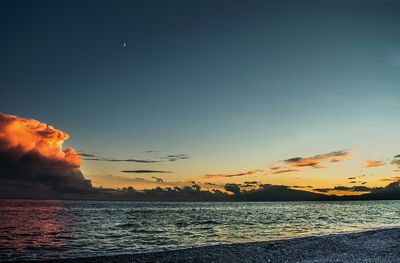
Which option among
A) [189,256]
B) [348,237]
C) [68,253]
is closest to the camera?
[189,256]

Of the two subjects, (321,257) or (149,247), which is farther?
(149,247)

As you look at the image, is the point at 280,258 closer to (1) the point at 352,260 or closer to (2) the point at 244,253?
(2) the point at 244,253

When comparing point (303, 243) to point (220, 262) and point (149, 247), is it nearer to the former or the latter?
point (220, 262)

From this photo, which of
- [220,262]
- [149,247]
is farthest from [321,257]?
[149,247]

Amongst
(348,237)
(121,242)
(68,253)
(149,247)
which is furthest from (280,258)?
(121,242)

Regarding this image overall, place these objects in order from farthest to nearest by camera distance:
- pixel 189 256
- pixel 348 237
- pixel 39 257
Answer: pixel 348 237 → pixel 39 257 → pixel 189 256

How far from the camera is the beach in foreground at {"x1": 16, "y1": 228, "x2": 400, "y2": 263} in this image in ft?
73.2

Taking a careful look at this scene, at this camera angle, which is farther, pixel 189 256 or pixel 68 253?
pixel 68 253

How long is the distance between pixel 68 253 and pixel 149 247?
7.52 m

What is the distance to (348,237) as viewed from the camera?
3102 cm

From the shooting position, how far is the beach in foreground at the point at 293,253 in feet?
73.2

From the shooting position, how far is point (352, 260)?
21.4 metres

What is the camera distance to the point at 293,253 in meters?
23.9

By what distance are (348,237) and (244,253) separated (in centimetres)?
1241
